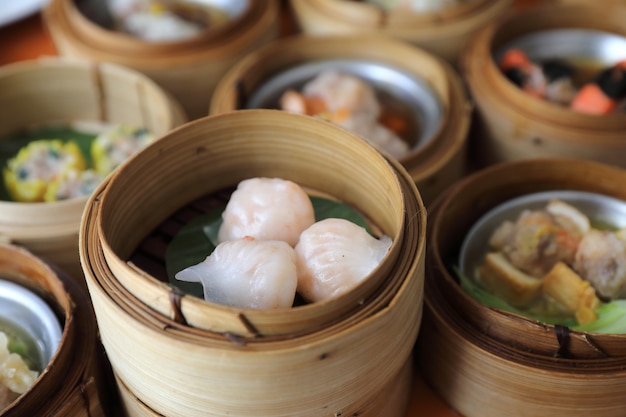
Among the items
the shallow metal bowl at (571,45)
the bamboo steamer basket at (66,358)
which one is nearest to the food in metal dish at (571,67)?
the shallow metal bowl at (571,45)

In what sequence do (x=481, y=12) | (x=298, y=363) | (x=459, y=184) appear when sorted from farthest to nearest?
1. (x=481, y=12)
2. (x=459, y=184)
3. (x=298, y=363)

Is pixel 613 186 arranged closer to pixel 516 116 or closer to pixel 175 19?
pixel 516 116

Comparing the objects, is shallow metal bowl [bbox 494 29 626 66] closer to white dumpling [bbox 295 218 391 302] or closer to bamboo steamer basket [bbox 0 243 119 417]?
white dumpling [bbox 295 218 391 302]

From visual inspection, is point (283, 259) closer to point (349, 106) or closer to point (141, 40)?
point (349, 106)

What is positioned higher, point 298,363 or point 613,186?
point 298,363

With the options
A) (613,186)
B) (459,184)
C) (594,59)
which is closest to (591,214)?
(613,186)

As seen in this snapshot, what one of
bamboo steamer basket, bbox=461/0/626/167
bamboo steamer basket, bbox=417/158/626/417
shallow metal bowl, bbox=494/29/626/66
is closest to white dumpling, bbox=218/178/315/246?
bamboo steamer basket, bbox=417/158/626/417
